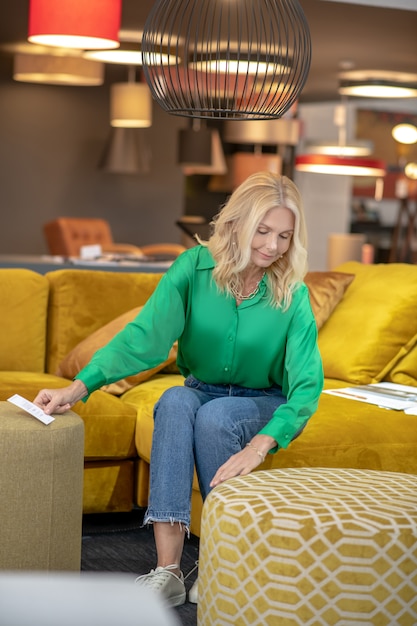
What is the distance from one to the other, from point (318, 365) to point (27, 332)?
5.48 feet

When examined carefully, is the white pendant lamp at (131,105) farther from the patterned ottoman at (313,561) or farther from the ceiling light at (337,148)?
the patterned ottoman at (313,561)

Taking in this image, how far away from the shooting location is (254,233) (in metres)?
2.93

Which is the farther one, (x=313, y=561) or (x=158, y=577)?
(x=158, y=577)

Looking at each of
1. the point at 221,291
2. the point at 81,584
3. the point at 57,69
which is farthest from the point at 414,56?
the point at 81,584

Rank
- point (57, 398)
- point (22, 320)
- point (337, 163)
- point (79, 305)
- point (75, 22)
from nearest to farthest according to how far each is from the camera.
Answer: point (57, 398), point (22, 320), point (79, 305), point (75, 22), point (337, 163)

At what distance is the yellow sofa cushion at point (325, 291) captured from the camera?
4.25m

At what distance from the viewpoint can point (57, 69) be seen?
8430 millimetres

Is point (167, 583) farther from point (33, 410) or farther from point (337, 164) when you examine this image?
point (337, 164)

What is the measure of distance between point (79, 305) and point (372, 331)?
1197 millimetres

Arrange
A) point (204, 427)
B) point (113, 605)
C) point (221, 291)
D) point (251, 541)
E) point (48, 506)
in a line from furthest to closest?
1. point (221, 291)
2. point (204, 427)
3. point (48, 506)
4. point (251, 541)
5. point (113, 605)

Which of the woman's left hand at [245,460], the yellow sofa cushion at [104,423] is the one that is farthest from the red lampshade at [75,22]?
the woman's left hand at [245,460]

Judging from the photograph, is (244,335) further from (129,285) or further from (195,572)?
(129,285)

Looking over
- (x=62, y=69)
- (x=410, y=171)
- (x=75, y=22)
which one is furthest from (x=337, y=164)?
(x=410, y=171)

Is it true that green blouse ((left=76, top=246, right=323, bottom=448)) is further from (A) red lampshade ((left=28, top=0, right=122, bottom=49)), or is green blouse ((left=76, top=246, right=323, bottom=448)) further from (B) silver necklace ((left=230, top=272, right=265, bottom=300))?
(A) red lampshade ((left=28, top=0, right=122, bottom=49))
